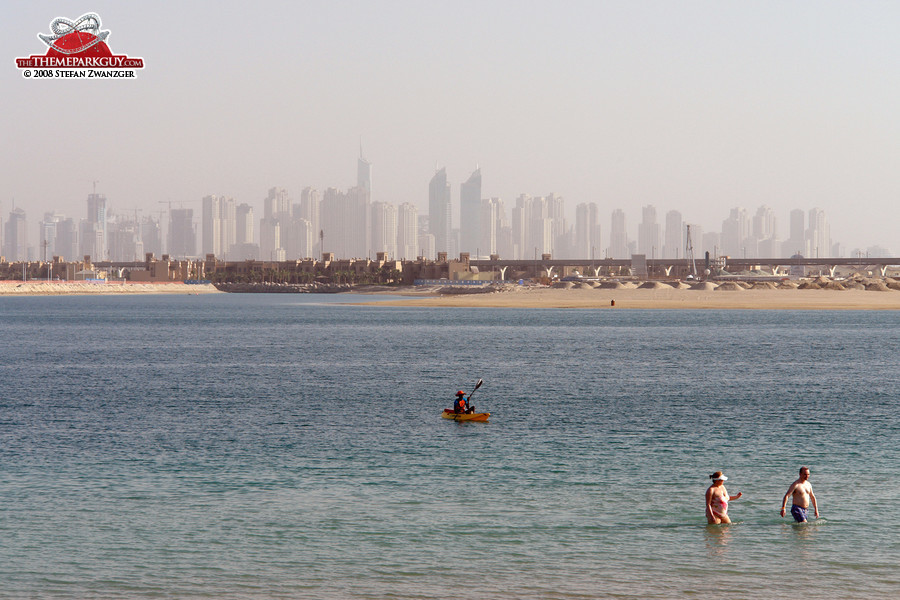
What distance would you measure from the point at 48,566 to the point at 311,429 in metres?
17.5

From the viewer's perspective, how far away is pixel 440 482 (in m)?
26.5

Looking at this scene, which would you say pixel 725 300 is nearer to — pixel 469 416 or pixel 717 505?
pixel 469 416

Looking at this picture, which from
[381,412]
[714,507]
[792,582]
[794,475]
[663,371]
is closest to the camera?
[792,582]

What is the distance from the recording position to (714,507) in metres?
21.6

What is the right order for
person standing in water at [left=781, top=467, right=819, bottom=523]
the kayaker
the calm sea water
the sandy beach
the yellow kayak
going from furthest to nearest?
the sandy beach, the kayaker, the yellow kayak, person standing in water at [left=781, top=467, right=819, bottom=523], the calm sea water

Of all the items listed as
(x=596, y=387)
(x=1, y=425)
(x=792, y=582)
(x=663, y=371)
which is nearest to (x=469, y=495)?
(x=792, y=582)

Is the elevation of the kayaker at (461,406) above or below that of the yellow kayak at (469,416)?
above

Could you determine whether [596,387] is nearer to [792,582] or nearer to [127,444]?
[127,444]

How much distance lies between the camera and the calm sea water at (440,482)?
18.3m

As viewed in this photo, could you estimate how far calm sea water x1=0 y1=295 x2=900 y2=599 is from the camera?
1834cm

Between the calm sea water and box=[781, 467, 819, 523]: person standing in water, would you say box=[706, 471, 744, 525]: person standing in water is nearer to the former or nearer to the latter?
the calm sea water

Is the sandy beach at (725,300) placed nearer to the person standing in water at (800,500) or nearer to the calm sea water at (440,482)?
the calm sea water at (440,482)

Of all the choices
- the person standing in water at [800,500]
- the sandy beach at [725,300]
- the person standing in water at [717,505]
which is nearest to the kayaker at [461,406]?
the person standing in water at [717,505]

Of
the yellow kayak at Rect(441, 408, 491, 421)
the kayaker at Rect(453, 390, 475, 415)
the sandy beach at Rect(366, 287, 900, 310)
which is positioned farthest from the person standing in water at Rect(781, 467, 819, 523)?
the sandy beach at Rect(366, 287, 900, 310)
